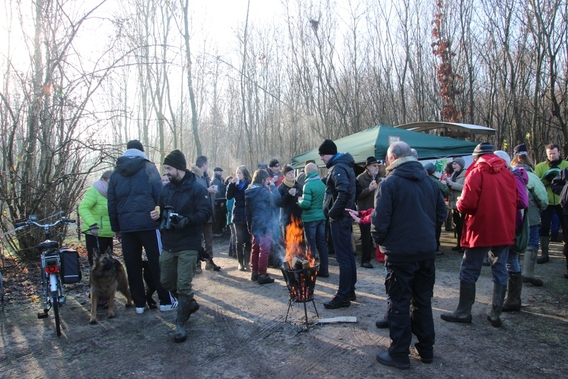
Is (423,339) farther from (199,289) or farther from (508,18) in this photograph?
(508,18)

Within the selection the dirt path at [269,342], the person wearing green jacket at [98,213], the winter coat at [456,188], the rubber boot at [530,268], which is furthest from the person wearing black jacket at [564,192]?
the person wearing green jacket at [98,213]

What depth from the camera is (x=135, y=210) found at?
16.3 feet

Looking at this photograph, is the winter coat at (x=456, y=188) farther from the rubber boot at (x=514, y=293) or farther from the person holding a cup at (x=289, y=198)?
the rubber boot at (x=514, y=293)

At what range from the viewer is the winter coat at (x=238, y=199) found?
7.38 meters

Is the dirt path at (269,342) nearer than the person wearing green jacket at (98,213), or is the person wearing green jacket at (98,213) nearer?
the dirt path at (269,342)

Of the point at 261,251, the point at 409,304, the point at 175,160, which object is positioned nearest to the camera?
the point at 409,304

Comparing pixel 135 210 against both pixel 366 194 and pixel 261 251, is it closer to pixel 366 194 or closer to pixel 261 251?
pixel 261 251

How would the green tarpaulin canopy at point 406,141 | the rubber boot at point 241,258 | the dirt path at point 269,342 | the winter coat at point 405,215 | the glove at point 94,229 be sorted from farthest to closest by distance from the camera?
the green tarpaulin canopy at point 406,141 → the rubber boot at point 241,258 → the glove at point 94,229 → the dirt path at point 269,342 → the winter coat at point 405,215

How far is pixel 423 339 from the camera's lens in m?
3.58

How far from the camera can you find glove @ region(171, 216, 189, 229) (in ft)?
13.9

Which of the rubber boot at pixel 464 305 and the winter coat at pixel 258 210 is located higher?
the winter coat at pixel 258 210

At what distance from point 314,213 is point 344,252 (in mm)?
1693

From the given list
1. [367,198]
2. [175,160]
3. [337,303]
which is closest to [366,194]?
[367,198]

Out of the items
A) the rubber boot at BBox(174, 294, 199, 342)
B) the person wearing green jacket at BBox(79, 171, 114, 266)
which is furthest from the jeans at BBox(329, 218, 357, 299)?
the person wearing green jacket at BBox(79, 171, 114, 266)
